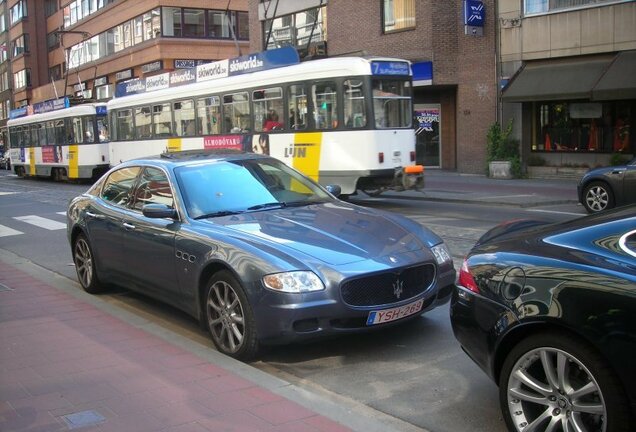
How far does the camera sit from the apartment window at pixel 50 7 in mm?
68912

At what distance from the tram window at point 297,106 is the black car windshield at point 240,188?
8.52m

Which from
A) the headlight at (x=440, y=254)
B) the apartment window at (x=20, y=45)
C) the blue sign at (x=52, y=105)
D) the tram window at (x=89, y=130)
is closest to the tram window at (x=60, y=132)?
the blue sign at (x=52, y=105)

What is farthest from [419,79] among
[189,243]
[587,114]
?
[189,243]

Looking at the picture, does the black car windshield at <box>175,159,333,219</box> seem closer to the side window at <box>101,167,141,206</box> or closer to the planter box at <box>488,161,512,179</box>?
the side window at <box>101,167,141,206</box>

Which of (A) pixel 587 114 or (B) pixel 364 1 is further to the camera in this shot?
(B) pixel 364 1

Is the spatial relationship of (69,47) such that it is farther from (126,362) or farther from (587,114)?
(126,362)

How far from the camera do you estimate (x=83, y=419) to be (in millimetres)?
3996

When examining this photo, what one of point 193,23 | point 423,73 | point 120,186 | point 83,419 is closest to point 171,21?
point 193,23

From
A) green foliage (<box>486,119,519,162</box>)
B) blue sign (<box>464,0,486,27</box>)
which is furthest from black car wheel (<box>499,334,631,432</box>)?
blue sign (<box>464,0,486,27</box>)

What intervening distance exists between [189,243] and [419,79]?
20693 mm

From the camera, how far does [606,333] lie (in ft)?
10.1

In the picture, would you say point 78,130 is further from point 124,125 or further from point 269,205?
point 269,205

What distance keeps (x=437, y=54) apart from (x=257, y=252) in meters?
21.0

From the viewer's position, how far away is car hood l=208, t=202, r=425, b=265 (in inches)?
199
